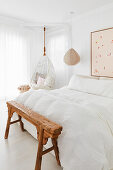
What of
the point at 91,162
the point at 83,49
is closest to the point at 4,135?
→ the point at 91,162

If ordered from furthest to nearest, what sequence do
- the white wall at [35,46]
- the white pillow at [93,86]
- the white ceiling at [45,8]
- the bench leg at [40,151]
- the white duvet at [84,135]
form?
the white wall at [35,46] → the white ceiling at [45,8] → the white pillow at [93,86] → the bench leg at [40,151] → the white duvet at [84,135]

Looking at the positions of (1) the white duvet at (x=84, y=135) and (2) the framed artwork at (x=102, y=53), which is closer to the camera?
(1) the white duvet at (x=84, y=135)

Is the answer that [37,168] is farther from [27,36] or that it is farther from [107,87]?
[27,36]

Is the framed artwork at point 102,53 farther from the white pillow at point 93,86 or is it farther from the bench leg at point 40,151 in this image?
the bench leg at point 40,151

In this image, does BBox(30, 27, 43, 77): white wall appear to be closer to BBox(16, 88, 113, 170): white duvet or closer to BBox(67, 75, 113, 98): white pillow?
BBox(67, 75, 113, 98): white pillow

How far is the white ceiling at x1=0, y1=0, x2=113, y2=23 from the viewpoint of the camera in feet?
9.63

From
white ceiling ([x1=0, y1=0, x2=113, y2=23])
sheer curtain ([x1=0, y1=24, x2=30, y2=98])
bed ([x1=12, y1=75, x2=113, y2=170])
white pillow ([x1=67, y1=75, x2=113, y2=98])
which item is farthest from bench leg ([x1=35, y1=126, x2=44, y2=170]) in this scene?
sheer curtain ([x1=0, y1=24, x2=30, y2=98])

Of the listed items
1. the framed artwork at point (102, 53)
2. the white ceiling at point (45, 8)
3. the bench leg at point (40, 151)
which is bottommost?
the bench leg at point (40, 151)

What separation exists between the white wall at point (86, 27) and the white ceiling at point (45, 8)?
15cm

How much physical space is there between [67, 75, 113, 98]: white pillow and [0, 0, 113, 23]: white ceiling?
162 cm

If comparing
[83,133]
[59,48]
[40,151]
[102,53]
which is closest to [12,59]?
[59,48]

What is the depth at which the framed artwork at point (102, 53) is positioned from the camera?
304 centimetres

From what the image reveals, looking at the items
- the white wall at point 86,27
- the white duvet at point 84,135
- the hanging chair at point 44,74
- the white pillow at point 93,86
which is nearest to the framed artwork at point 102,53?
the white wall at point 86,27

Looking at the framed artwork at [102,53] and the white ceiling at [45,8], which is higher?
the white ceiling at [45,8]
